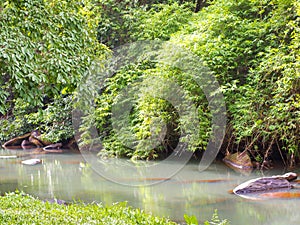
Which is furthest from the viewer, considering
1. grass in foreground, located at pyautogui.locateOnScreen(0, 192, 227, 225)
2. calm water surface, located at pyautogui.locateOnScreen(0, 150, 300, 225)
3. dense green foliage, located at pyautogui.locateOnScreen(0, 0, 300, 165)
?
calm water surface, located at pyautogui.locateOnScreen(0, 150, 300, 225)

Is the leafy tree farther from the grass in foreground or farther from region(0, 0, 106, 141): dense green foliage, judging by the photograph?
the grass in foreground

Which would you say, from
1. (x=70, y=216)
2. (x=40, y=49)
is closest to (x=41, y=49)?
(x=40, y=49)

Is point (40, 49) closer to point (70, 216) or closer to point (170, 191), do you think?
point (70, 216)

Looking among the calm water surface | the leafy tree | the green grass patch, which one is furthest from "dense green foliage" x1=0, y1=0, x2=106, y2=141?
the calm water surface

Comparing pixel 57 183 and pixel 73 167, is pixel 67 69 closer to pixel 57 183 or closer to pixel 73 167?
pixel 57 183

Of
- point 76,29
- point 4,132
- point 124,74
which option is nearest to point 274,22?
point 124,74

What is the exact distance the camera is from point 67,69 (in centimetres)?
448

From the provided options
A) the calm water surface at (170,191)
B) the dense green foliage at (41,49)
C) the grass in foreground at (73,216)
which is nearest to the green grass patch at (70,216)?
the grass in foreground at (73,216)

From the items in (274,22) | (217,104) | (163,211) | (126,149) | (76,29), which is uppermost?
(274,22)

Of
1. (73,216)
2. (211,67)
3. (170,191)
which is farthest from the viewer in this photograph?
(211,67)

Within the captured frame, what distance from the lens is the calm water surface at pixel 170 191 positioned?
516cm

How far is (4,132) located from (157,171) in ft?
27.2

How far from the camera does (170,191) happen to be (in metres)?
Result: 6.59

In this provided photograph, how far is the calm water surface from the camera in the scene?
516 cm
